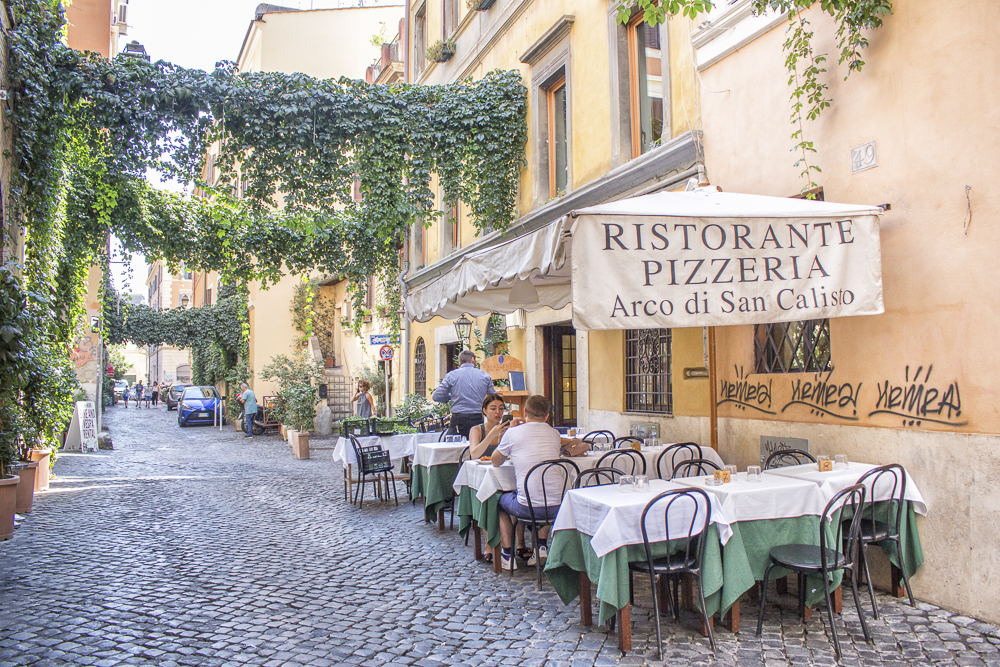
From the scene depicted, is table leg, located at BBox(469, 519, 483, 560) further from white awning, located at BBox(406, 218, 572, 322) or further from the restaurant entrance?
the restaurant entrance

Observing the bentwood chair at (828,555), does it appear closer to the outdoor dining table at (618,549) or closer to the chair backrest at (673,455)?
the outdoor dining table at (618,549)

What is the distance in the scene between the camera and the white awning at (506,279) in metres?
4.59

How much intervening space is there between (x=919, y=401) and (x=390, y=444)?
6.11 m

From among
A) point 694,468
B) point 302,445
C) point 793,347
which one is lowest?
point 302,445

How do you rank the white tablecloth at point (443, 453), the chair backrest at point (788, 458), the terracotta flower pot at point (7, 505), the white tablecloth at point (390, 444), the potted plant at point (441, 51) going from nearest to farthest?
the chair backrest at point (788, 458) → the terracotta flower pot at point (7, 505) → the white tablecloth at point (443, 453) → the white tablecloth at point (390, 444) → the potted plant at point (441, 51)

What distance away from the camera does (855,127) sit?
17.5 ft

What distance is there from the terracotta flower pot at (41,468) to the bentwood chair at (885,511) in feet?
32.3

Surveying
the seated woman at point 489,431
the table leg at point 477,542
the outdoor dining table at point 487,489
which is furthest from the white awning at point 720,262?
the table leg at point 477,542

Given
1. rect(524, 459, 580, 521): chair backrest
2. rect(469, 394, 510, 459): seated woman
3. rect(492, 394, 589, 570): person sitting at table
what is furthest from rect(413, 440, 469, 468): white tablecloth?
rect(524, 459, 580, 521): chair backrest

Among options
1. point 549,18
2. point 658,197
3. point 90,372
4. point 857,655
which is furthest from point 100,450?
point 857,655

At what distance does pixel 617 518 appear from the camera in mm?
3924

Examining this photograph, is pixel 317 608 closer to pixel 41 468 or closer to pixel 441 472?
pixel 441 472

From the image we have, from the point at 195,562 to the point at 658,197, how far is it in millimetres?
4793

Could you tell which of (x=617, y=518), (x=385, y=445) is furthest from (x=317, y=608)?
(x=385, y=445)
